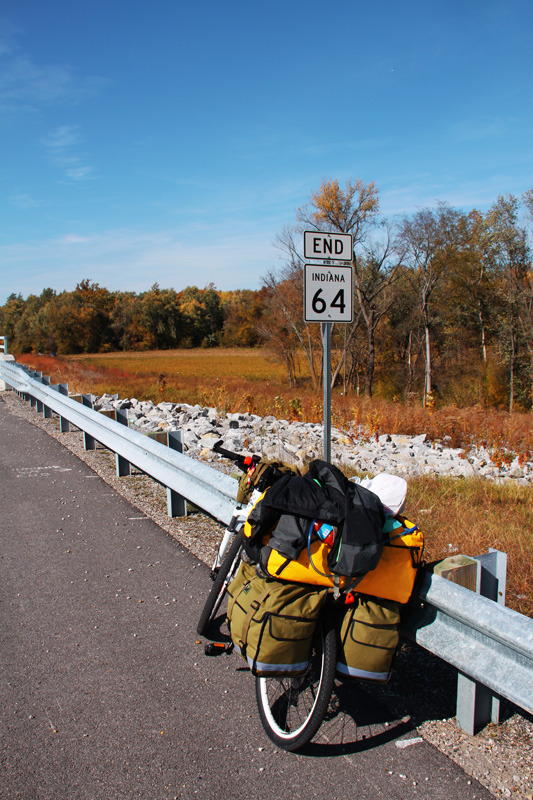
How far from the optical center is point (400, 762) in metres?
2.60

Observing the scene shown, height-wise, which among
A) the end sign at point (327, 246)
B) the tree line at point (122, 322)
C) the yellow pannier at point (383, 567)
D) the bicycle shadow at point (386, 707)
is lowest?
the bicycle shadow at point (386, 707)

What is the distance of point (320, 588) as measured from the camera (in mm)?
2689

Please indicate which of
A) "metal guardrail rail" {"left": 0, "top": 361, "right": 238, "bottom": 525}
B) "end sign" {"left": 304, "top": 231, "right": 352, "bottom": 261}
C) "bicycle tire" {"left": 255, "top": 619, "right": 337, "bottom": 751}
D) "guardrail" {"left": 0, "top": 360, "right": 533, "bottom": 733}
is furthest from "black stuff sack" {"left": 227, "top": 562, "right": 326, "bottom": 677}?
"end sign" {"left": 304, "top": 231, "right": 352, "bottom": 261}

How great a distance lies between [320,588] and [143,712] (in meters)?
1.11

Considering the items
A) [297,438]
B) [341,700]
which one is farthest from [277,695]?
[297,438]

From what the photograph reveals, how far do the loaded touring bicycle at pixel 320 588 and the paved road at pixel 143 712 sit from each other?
A: 22cm

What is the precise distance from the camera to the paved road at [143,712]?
2.47 metres

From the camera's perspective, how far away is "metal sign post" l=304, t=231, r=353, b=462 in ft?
19.7

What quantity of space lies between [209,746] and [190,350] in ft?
336

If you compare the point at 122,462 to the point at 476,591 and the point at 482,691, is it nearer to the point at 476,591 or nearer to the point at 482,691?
the point at 476,591

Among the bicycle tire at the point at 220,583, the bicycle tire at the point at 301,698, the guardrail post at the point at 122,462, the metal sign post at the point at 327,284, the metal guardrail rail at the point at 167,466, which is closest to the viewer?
the bicycle tire at the point at 301,698

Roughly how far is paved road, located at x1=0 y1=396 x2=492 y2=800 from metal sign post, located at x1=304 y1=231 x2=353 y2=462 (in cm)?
252

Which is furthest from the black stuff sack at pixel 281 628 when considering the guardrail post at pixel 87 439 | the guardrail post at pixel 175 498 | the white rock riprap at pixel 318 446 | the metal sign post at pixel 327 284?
the guardrail post at pixel 87 439

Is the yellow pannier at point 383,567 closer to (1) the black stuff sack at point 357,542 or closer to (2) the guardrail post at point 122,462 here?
(1) the black stuff sack at point 357,542
